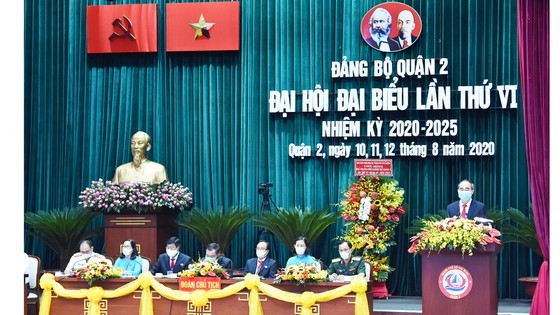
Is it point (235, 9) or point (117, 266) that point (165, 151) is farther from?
point (117, 266)

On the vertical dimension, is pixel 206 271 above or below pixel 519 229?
below

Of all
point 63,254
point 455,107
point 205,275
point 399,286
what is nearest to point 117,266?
point 205,275

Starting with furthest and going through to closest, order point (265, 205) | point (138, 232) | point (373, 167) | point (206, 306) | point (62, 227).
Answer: point (62, 227) < point (265, 205) < point (138, 232) < point (373, 167) < point (206, 306)

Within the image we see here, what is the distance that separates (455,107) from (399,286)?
7.75 feet

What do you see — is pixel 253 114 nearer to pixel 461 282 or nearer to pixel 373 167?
pixel 373 167

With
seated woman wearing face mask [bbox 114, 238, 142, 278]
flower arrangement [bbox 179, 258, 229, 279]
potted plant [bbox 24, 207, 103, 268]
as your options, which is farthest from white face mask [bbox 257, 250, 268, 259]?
potted plant [bbox 24, 207, 103, 268]

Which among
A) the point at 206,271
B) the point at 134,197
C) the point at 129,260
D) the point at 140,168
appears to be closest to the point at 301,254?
the point at 206,271

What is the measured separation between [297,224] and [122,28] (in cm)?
377

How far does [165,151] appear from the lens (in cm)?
1231

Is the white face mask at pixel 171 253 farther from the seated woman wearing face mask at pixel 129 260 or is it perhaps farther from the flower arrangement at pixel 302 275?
the flower arrangement at pixel 302 275

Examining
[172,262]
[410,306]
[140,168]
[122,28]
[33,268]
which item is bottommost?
[410,306]

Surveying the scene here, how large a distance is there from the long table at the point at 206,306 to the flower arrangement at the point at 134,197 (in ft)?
7.22

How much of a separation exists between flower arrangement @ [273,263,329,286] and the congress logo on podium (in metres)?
1.10

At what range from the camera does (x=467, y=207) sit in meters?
9.60
